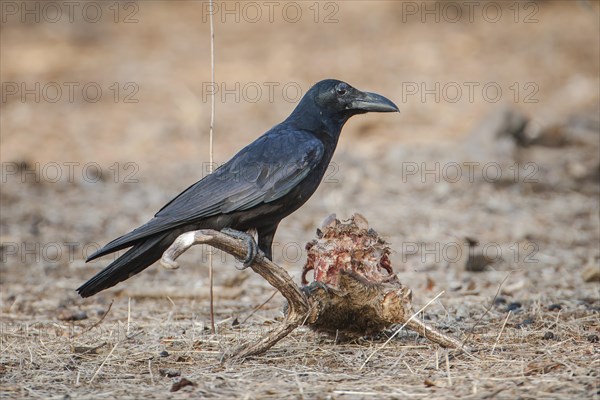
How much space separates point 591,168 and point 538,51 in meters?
4.91

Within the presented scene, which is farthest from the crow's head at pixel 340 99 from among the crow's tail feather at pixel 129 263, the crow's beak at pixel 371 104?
the crow's tail feather at pixel 129 263

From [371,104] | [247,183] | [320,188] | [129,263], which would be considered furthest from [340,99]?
[320,188]

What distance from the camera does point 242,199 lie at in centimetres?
467

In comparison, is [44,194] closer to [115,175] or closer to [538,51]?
[115,175]

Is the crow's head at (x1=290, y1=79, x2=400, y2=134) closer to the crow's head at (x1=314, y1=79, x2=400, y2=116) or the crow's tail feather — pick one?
the crow's head at (x1=314, y1=79, x2=400, y2=116)

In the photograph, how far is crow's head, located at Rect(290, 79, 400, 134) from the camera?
5.19 meters

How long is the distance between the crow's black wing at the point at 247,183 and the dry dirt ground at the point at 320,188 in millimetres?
653

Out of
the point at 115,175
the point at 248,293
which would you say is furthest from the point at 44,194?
the point at 248,293

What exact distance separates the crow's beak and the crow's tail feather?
142 centimetres

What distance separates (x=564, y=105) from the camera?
11.7 m

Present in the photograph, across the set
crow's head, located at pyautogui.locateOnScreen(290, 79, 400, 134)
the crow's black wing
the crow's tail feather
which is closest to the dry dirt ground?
the crow's tail feather

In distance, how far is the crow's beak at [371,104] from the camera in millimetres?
5156

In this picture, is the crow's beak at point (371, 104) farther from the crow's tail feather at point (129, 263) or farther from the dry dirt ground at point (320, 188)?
the crow's tail feather at point (129, 263)

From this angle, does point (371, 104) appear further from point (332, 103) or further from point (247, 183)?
point (247, 183)
